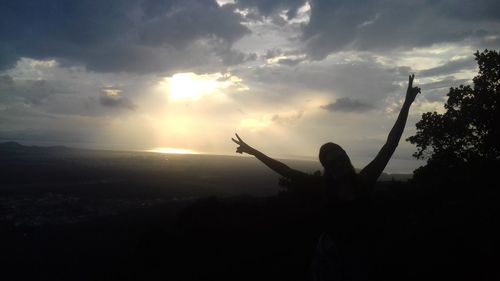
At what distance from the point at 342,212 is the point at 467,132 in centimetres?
2613

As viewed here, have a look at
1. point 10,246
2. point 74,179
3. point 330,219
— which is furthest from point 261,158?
point 74,179

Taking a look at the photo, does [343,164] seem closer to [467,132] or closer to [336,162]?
[336,162]

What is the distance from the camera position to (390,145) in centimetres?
347

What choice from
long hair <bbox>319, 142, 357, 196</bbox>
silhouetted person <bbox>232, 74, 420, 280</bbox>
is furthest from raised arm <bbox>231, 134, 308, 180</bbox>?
long hair <bbox>319, 142, 357, 196</bbox>

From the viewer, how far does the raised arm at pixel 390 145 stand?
3195 mm

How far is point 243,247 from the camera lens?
2528 cm

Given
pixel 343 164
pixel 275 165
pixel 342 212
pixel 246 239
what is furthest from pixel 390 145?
pixel 246 239

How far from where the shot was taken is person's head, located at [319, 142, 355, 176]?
2.98 m

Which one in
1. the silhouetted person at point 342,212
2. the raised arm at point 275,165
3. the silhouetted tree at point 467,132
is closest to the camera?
the silhouetted person at point 342,212

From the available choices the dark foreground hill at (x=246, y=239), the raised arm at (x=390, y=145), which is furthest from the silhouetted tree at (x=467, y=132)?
the raised arm at (x=390, y=145)

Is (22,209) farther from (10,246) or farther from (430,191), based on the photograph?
(430,191)

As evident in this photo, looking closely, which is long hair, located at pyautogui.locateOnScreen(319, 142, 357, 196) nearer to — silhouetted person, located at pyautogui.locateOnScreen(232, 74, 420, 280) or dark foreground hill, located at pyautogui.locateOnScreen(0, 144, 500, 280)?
silhouetted person, located at pyautogui.locateOnScreen(232, 74, 420, 280)

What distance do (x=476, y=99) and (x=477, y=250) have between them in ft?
57.8

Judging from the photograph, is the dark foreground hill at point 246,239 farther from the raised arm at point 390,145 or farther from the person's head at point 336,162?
the person's head at point 336,162
